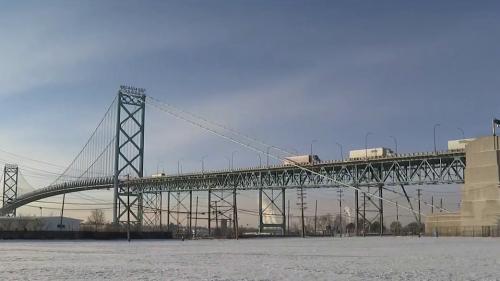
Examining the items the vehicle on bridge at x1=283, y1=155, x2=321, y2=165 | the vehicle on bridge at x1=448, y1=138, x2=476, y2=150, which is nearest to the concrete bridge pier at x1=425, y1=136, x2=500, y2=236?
the vehicle on bridge at x1=448, y1=138, x2=476, y2=150

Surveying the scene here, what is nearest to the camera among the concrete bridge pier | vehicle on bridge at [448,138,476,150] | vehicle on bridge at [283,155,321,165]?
the concrete bridge pier

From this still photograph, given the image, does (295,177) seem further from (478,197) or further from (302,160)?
(478,197)

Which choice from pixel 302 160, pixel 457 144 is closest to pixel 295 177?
pixel 302 160

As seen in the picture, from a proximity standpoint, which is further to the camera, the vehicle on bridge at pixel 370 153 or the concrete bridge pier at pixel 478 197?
the vehicle on bridge at pixel 370 153

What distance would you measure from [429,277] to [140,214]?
368 ft

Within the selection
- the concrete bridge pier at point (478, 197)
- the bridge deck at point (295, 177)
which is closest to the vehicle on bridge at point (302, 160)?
the bridge deck at point (295, 177)

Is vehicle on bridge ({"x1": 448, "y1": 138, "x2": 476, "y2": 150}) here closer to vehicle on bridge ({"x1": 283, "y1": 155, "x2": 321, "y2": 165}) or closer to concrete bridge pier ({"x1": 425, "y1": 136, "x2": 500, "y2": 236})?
concrete bridge pier ({"x1": 425, "y1": 136, "x2": 500, "y2": 236})

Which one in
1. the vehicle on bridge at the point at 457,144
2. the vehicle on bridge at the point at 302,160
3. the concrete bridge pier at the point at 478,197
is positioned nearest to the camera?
the concrete bridge pier at the point at 478,197

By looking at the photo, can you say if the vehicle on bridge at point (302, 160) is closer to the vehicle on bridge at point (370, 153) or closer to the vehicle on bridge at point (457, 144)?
the vehicle on bridge at point (370, 153)

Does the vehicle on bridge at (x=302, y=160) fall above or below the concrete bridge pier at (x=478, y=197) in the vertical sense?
above

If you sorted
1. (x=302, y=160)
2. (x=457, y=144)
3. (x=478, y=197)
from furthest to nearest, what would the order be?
(x=302, y=160)
(x=457, y=144)
(x=478, y=197)

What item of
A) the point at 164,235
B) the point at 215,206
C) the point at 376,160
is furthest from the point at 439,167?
the point at 164,235

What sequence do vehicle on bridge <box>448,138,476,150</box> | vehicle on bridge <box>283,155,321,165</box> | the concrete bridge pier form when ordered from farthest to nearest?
1. vehicle on bridge <box>283,155,321,165</box>
2. vehicle on bridge <box>448,138,476,150</box>
3. the concrete bridge pier

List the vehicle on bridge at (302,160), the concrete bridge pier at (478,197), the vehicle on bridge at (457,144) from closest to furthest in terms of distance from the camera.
Answer: 1. the concrete bridge pier at (478,197)
2. the vehicle on bridge at (457,144)
3. the vehicle on bridge at (302,160)
